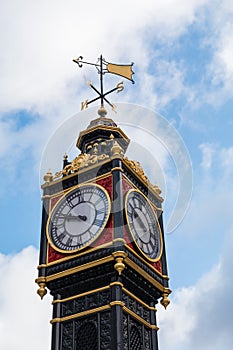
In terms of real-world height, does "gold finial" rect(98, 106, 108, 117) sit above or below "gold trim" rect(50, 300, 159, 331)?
above

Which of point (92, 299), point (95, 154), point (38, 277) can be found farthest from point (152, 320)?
point (95, 154)

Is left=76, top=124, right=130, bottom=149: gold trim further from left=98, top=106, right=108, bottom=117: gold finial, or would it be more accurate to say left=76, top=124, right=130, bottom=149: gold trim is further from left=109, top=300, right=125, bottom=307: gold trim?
left=109, top=300, right=125, bottom=307: gold trim

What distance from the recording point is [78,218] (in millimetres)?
26953

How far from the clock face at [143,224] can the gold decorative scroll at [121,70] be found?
766 centimetres

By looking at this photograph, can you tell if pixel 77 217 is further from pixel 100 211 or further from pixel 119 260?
pixel 119 260

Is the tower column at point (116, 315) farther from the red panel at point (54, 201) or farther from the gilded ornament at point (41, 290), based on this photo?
the red panel at point (54, 201)

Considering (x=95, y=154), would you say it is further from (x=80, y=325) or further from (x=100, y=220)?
(x=80, y=325)

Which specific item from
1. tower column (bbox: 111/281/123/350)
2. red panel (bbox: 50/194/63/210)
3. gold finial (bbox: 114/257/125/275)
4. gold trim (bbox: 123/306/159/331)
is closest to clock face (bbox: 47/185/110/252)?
red panel (bbox: 50/194/63/210)

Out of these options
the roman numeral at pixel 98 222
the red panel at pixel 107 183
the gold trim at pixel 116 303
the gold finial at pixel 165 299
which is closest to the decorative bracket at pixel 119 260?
the gold trim at pixel 116 303

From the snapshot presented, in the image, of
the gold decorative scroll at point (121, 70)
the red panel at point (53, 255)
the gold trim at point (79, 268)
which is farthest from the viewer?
the gold decorative scroll at point (121, 70)

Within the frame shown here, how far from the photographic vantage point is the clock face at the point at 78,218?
26.2 meters

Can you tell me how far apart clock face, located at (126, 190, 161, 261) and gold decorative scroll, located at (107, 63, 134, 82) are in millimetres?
7655

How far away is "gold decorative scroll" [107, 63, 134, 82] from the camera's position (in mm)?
33656

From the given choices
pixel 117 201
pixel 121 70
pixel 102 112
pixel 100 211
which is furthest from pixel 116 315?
pixel 121 70
